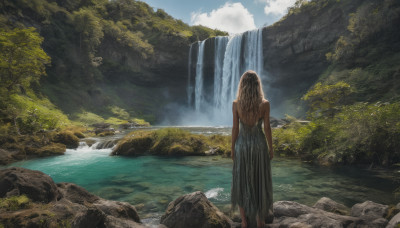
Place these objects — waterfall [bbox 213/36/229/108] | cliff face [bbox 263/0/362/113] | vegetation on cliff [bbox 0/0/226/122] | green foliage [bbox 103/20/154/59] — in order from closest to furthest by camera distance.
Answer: cliff face [bbox 263/0/362/113] → vegetation on cliff [bbox 0/0/226/122] → waterfall [bbox 213/36/229/108] → green foliage [bbox 103/20/154/59]

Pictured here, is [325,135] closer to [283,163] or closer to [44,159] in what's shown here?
[283,163]

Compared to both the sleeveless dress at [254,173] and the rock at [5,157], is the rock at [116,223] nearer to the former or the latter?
the sleeveless dress at [254,173]

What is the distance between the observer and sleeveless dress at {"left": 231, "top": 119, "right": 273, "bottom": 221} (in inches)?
132

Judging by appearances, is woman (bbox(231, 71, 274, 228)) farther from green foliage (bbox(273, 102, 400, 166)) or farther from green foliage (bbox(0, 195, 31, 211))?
green foliage (bbox(273, 102, 400, 166))

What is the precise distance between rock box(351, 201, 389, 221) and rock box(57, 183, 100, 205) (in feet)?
17.1

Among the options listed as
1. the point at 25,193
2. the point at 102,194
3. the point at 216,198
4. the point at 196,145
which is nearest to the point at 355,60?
the point at 196,145

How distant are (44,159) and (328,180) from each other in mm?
12749

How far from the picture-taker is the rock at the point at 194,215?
11.9 feet

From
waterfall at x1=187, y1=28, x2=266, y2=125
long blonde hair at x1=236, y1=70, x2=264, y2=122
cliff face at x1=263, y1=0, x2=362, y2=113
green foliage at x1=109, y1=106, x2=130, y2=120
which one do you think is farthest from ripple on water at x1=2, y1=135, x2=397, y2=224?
waterfall at x1=187, y1=28, x2=266, y2=125

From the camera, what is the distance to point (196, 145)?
40.4 feet

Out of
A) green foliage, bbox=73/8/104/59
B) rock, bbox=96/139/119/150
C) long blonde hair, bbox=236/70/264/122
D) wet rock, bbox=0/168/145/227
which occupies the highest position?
green foliage, bbox=73/8/104/59

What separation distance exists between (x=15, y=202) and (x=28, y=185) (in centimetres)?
50

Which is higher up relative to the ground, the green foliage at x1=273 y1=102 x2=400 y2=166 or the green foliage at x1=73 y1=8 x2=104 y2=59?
the green foliage at x1=73 y1=8 x2=104 y2=59

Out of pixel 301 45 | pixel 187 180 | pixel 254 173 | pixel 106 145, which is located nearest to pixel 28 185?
pixel 254 173
